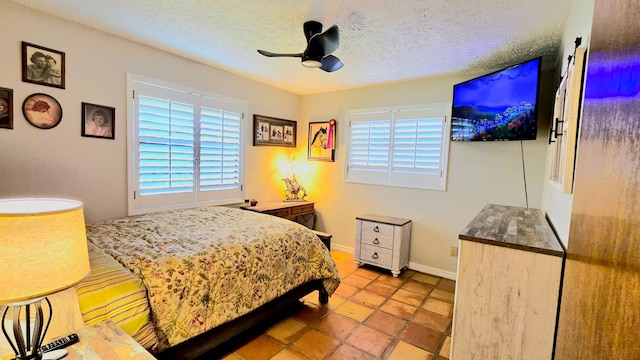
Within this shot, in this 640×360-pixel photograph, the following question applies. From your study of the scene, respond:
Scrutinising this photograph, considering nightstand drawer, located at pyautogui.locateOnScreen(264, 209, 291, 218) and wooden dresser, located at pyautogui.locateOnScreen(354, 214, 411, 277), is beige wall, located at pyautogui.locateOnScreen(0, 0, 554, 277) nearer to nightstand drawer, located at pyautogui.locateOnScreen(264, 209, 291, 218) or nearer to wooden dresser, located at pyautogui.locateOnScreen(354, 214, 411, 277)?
wooden dresser, located at pyautogui.locateOnScreen(354, 214, 411, 277)

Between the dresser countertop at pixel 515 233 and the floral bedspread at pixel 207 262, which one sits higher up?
the dresser countertop at pixel 515 233

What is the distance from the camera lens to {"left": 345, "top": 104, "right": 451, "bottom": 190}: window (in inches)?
141

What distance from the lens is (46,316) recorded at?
1190 mm

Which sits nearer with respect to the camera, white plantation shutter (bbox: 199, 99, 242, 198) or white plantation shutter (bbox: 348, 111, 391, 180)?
white plantation shutter (bbox: 199, 99, 242, 198)

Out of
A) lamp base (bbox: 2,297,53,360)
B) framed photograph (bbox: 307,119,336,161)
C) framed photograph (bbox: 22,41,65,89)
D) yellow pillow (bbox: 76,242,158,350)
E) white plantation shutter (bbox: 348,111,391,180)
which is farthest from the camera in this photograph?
framed photograph (bbox: 307,119,336,161)

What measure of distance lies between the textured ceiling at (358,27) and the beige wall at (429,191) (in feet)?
2.27

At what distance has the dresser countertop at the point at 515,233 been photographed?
1450mm

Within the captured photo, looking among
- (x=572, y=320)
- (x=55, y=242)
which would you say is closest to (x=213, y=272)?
(x=55, y=242)

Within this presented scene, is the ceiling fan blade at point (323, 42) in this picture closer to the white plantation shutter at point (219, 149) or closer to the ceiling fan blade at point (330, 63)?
the ceiling fan blade at point (330, 63)

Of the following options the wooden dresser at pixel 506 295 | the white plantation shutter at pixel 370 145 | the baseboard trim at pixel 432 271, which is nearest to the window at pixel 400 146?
the white plantation shutter at pixel 370 145

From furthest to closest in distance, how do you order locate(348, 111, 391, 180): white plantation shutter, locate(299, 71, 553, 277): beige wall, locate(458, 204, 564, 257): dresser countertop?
locate(348, 111, 391, 180): white plantation shutter < locate(299, 71, 553, 277): beige wall < locate(458, 204, 564, 257): dresser countertop

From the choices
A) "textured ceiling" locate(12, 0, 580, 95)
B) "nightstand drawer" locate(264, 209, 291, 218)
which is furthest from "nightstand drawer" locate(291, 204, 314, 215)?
"textured ceiling" locate(12, 0, 580, 95)

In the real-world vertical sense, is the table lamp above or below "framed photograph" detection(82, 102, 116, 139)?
below

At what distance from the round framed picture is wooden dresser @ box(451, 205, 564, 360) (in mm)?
3223
